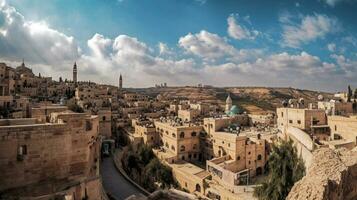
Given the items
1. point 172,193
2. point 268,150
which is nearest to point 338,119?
point 268,150

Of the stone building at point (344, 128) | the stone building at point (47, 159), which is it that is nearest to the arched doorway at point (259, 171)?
the stone building at point (344, 128)

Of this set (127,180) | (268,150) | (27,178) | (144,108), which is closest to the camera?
(27,178)

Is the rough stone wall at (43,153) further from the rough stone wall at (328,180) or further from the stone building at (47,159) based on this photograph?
the rough stone wall at (328,180)

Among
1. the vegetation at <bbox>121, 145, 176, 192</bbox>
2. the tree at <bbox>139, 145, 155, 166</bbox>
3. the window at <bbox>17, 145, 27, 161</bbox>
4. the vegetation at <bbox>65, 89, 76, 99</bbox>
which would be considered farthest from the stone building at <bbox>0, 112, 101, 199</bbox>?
the vegetation at <bbox>65, 89, 76, 99</bbox>

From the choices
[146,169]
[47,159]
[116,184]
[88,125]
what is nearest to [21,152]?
[47,159]

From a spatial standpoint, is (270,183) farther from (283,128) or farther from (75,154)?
(75,154)

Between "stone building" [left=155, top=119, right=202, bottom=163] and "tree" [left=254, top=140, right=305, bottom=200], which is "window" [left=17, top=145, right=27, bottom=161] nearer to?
"tree" [left=254, top=140, right=305, bottom=200]

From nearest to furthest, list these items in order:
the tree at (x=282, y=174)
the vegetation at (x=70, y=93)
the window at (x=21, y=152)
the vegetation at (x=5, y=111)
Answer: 1. the window at (x=21, y=152)
2. the tree at (x=282, y=174)
3. the vegetation at (x=5, y=111)
4. the vegetation at (x=70, y=93)
